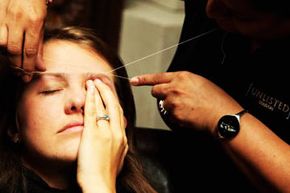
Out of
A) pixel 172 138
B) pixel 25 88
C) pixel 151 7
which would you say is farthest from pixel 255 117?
pixel 151 7

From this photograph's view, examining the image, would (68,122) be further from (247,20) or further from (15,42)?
(247,20)

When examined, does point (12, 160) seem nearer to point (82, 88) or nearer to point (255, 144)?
point (82, 88)

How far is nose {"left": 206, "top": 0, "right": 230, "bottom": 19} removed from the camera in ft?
3.88

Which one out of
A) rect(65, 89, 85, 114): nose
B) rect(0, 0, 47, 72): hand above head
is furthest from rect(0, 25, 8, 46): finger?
rect(65, 89, 85, 114): nose

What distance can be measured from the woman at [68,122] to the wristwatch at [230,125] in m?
0.24

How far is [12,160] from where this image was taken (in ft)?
4.48

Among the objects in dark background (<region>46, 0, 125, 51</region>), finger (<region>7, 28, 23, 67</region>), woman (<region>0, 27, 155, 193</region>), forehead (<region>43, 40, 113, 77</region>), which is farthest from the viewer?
dark background (<region>46, 0, 125, 51</region>)

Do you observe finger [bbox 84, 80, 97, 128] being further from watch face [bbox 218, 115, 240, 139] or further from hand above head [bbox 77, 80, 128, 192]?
watch face [bbox 218, 115, 240, 139]

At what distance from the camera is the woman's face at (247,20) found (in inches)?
43.3

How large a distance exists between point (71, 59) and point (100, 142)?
280 mm

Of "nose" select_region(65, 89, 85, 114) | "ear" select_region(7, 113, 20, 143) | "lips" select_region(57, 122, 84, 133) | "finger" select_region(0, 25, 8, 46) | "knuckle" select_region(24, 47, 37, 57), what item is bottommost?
"ear" select_region(7, 113, 20, 143)

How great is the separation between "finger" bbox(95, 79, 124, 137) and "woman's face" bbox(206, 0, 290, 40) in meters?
0.32

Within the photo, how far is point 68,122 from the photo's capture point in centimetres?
125

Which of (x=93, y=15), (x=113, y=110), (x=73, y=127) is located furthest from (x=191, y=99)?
(x=93, y=15)
